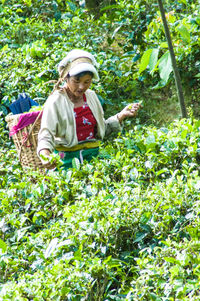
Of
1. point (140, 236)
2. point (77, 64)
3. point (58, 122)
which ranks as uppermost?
point (77, 64)

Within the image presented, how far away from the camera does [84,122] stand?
3.74 metres

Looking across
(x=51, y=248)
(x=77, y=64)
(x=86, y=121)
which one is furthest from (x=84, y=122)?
(x=51, y=248)

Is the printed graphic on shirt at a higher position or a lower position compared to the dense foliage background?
higher

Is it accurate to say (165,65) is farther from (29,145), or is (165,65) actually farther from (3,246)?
(3,246)

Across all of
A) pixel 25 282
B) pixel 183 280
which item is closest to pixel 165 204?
pixel 183 280

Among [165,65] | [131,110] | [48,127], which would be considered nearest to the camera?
[165,65]

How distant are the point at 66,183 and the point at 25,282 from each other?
0.85m

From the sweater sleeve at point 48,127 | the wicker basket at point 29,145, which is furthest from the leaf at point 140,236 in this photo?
the wicker basket at point 29,145

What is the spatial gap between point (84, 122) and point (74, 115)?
0.38 ft

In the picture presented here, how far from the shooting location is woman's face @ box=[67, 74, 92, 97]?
3.55 m

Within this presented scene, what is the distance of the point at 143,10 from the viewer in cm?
505

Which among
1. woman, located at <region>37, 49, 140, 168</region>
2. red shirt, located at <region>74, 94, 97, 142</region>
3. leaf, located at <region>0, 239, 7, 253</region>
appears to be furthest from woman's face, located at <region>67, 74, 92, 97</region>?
leaf, located at <region>0, 239, 7, 253</region>

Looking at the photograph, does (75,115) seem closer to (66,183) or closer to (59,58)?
(66,183)

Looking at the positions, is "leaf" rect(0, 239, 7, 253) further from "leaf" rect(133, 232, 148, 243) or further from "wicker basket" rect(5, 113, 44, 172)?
"wicker basket" rect(5, 113, 44, 172)
